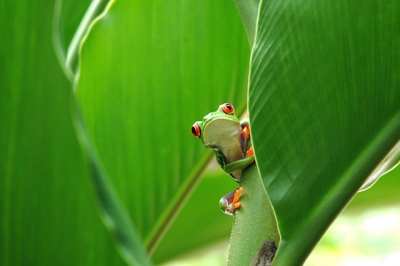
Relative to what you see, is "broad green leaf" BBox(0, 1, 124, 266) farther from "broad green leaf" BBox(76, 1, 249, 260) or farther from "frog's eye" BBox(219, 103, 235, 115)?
"broad green leaf" BBox(76, 1, 249, 260)

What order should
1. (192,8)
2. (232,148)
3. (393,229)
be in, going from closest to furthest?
(232,148)
(192,8)
(393,229)

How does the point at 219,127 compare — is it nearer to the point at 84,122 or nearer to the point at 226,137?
the point at 226,137

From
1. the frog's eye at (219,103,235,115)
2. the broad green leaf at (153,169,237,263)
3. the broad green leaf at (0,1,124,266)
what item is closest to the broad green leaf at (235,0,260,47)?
the frog's eye at (219,103,235,115)

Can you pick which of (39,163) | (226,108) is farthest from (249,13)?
(39,163)

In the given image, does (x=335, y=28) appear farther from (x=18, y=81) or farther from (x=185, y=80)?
(x=185, y=80)

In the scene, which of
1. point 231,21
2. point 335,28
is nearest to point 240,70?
point 231,21

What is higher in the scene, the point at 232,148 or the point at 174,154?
the point at 232,148
